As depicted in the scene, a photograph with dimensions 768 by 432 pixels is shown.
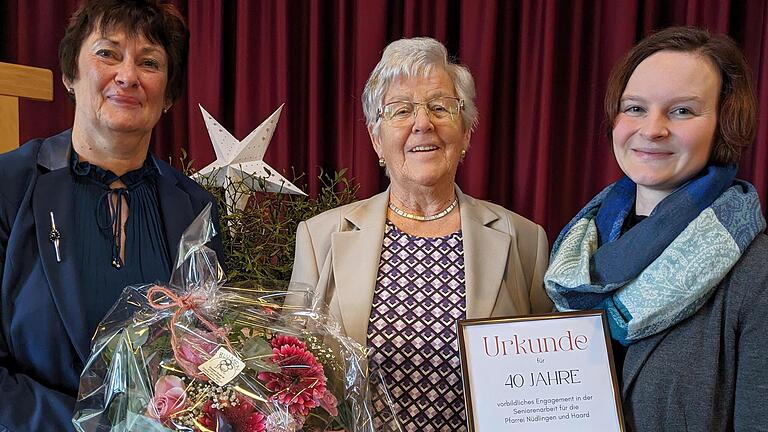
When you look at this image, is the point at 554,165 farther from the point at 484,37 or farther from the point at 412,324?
the point at 412,324

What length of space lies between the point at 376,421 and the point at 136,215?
0.72 m

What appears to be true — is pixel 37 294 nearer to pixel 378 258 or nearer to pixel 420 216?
pixel 378 258

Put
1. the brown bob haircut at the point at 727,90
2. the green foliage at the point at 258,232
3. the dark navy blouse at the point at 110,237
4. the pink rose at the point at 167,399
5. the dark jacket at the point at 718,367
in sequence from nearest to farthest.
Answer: the pink rose at the point at 167,399, the dark jacket at the point at 718,367, the brown bob haircut at the point at 727,90, the dark navy blouse at the point at 110,237, the green foliage at the point at 258,232

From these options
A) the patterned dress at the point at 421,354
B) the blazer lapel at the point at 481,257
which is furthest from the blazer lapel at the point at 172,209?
the blazer lapel at the point at 481,257

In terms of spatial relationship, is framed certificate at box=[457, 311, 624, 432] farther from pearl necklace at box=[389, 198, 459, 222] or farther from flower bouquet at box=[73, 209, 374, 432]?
pearl necklace at box=[389, 198, 459, 222]

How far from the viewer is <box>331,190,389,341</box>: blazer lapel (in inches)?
63.2

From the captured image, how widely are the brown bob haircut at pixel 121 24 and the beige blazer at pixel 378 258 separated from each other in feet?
1.88

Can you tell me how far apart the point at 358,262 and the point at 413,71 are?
49 centimetres

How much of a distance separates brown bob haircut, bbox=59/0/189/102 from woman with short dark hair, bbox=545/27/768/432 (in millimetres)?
1029

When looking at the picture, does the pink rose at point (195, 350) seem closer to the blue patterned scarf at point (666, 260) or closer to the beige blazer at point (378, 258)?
the beige blazer at point (378, 258)

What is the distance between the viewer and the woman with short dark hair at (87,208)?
139 centimetres

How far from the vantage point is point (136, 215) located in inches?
61.1

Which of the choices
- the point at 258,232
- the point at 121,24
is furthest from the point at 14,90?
the point at 258,232

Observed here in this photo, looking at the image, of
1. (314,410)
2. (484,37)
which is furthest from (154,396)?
(484,37)
